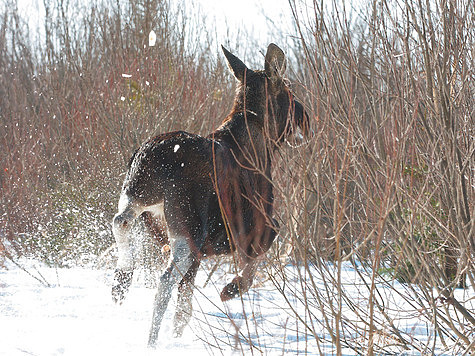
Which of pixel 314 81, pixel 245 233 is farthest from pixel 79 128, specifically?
pixel 314 81

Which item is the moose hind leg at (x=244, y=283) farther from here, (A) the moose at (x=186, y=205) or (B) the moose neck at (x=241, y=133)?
(B) the moose neck at (x=241, y=133)

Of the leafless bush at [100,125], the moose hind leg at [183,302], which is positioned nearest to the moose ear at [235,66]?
the moose hind leg at [183,302]

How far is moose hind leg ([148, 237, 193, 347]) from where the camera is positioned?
137 inches

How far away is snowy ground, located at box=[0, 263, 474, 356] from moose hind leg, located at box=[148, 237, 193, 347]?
0.48 feet

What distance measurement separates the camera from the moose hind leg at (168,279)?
11.4 ft

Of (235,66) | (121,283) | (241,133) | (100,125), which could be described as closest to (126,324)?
(121,283)

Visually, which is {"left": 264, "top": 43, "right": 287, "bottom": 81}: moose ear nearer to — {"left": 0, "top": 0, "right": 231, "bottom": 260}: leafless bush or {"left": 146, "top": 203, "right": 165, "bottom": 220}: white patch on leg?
{"left": 146, "top": 203, "right": 165, "bottom": 220}: white patch on leg

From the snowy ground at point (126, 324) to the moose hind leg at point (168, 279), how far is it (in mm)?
147

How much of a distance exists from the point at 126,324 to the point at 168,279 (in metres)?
1.10

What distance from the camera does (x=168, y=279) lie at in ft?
11.5

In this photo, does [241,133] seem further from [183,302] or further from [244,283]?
[183,302]

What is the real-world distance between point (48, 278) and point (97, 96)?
7.02 feet

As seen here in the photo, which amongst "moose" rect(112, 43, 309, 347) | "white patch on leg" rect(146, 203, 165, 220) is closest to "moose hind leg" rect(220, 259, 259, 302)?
"moose" rect(112, 43, 309, 347)

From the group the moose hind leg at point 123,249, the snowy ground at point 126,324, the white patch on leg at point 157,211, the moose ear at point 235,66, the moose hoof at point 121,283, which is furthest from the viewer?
the moose ear at point 235,66
